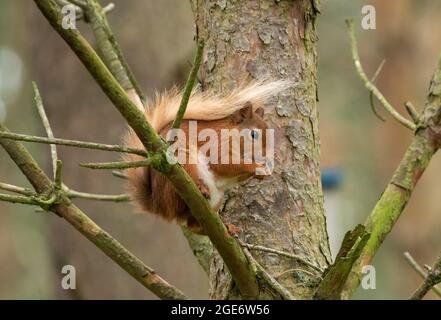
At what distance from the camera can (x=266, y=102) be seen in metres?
1.98

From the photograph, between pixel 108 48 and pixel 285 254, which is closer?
pixel 285 254

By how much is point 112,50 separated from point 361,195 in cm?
762

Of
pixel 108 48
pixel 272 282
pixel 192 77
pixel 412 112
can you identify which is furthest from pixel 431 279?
pixel 108 48

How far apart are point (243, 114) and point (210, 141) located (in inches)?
4.8

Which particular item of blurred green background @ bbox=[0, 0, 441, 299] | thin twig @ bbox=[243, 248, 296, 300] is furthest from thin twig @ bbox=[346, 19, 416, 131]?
blurred green background @ bbox=[0, 0, 441, 299]

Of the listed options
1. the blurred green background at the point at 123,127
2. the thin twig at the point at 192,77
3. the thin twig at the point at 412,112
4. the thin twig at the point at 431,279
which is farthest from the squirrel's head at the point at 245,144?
the blurred green background at the point at 123,127

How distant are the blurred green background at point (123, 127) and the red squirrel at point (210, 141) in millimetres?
1342

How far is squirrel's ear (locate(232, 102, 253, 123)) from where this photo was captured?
195cm

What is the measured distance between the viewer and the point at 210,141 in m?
1.95

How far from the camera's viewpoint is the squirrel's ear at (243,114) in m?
1.95

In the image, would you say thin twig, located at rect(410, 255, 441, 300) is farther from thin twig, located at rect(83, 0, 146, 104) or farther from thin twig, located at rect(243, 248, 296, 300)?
thin twig, located at rect(83, 0, 146, 104)

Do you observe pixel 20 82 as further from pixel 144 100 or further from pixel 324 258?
pixel 324 258

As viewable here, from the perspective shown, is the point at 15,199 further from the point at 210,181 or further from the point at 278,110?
the point at 278,110
